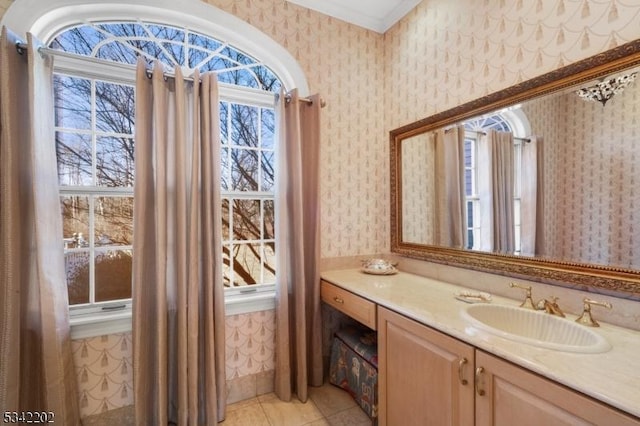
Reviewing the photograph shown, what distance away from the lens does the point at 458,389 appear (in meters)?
1.09

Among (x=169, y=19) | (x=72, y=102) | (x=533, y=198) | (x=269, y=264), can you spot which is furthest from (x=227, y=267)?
(x=533, y=198)

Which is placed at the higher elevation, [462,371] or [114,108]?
[114,108]

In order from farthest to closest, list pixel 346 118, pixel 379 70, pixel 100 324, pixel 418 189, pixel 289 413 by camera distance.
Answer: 1. pixel 379 70
2. pixel 346 118
3. pixel 418 189
4. pixel 289 413
5. pixel 100 324

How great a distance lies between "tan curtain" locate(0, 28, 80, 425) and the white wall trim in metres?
0.24

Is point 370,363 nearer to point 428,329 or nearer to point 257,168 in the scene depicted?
point 428,329

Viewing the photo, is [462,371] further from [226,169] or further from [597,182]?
[226,169]

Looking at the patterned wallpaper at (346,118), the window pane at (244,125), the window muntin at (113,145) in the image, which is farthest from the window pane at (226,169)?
the patterned wallpaper at (346,118)

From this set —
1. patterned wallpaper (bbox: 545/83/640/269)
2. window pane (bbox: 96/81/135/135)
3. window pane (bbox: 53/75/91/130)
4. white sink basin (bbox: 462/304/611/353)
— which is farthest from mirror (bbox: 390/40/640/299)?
window pane (bbox: 53/75/91/130)

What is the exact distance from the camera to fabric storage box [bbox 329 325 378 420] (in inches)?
69.2

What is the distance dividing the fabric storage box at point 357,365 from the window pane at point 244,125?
167cm

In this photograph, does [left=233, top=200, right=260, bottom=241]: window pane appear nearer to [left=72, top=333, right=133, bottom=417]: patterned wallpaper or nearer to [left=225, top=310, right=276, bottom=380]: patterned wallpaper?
[left=225, top=310, right=276, bottom=380]: patterned wallpaper

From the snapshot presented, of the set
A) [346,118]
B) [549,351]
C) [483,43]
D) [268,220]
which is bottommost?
[549,351]

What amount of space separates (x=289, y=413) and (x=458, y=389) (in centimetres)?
125

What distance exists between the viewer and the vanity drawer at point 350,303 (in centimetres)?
159
